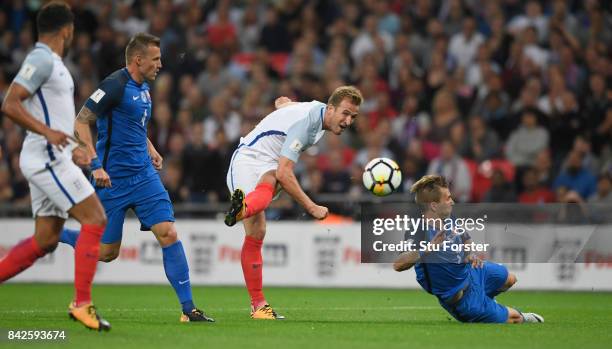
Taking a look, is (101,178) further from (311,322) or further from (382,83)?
(382,83)

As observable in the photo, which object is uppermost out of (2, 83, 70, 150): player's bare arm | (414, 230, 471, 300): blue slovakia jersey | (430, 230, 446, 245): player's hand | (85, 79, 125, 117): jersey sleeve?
(85, 79, 125, 117): jersey sleeve

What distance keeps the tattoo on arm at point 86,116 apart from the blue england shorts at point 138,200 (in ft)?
2.11

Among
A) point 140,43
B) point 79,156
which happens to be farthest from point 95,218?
point 140,43

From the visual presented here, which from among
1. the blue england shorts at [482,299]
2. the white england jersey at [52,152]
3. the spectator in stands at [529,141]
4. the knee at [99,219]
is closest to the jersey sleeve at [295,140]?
the blue england shorts at [482,299]

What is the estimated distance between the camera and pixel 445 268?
9.35 m

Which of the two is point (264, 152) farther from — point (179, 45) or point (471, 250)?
point (179, 45)

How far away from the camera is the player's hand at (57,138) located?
7844mm

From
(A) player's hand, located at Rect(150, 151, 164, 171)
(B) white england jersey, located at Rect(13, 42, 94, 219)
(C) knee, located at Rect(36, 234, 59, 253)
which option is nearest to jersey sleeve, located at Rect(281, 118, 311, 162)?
(A) player's hand, located at Rect(150, 151, 164, 171)

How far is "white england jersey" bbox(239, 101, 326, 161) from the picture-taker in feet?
32.6

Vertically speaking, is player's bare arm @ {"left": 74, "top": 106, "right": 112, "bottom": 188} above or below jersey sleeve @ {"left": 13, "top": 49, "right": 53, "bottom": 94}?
below

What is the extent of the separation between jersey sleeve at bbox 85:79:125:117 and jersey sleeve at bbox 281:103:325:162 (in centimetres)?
155

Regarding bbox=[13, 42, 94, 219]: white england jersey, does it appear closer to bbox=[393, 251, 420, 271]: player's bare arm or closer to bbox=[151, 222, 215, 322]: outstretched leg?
bbox=[151, 222, 215, 322]: outstretched leg

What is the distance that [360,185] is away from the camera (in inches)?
674

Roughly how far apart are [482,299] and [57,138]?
4.02 meters
